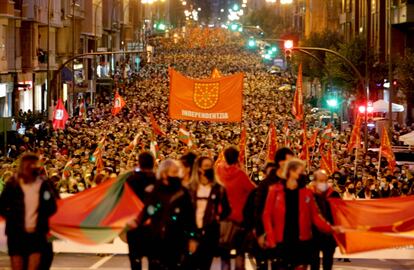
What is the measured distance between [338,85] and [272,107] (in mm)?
8384

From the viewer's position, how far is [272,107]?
5797 cm

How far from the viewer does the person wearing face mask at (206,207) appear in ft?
34.0

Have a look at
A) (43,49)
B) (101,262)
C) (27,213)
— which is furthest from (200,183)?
(43,49)

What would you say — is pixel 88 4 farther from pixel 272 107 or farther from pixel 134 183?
pixel 134 183

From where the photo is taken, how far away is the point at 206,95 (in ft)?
78.3

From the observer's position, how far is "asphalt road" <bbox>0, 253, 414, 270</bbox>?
50.6 ft

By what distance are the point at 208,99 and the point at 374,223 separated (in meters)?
12.0

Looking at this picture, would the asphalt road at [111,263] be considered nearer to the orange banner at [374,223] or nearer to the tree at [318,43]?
the orange banner at [374,223]

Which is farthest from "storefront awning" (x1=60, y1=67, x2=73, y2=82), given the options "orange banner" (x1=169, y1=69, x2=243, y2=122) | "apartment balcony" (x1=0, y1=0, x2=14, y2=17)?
"orange banner" (x1=169, y1=69, x2=243, y2=122)

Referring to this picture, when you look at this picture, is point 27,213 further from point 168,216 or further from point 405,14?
point 405,14

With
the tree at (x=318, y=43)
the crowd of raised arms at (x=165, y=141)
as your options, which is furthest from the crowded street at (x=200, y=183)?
the tree at (x=318, y=43)

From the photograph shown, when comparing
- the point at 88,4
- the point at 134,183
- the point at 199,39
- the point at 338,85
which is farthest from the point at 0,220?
the point at 199,39

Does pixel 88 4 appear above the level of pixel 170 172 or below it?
above

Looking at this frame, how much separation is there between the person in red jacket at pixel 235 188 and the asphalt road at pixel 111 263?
3.49m
